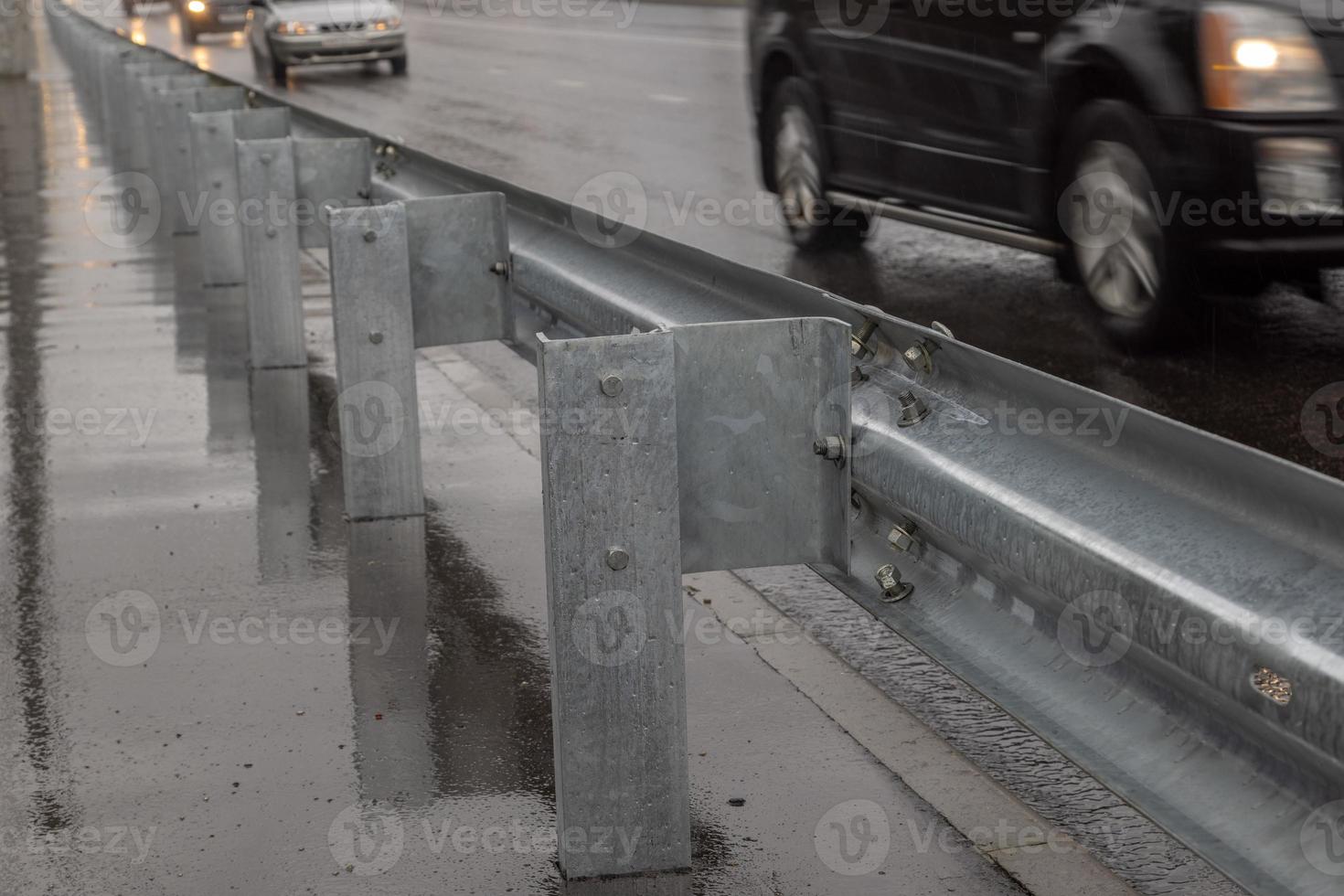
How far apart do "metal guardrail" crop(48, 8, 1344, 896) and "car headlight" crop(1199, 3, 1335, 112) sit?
4201mm

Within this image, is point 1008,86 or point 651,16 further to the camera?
point 651,16

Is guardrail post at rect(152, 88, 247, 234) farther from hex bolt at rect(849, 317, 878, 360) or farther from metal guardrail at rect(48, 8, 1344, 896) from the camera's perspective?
hex bolt at rect(849, 317, 878, 360)

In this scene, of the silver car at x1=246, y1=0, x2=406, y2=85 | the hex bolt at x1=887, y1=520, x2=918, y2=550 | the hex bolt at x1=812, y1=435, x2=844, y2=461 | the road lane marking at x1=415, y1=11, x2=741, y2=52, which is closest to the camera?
the hex bolt at x1=887, y1=520, x2=918, y2=550

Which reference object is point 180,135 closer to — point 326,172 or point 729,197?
point 729,197

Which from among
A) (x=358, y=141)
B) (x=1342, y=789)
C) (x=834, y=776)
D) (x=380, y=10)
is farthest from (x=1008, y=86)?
(x=380, y=10)

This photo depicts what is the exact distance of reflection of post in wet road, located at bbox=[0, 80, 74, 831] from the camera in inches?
158

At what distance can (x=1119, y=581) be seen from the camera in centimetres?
243

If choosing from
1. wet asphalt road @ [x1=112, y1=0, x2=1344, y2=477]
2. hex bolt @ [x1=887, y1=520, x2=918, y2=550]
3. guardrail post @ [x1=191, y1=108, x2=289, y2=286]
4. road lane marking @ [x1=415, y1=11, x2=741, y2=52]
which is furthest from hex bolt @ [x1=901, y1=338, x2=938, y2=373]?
road lane marking @ [x1=415, y1=11, x2=741, y2=52]

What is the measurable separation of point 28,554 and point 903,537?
331 centimetres

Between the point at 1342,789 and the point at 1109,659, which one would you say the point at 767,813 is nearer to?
the point at 1109,659

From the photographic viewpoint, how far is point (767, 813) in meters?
3.76

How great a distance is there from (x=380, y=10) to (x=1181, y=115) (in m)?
26.7

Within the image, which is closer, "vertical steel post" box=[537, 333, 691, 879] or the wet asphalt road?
"vertical steel post" box=[537, 333, 691, 879]

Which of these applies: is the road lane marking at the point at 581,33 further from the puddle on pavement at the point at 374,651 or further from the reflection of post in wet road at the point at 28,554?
the puddle on pavement at the point at 374,651
